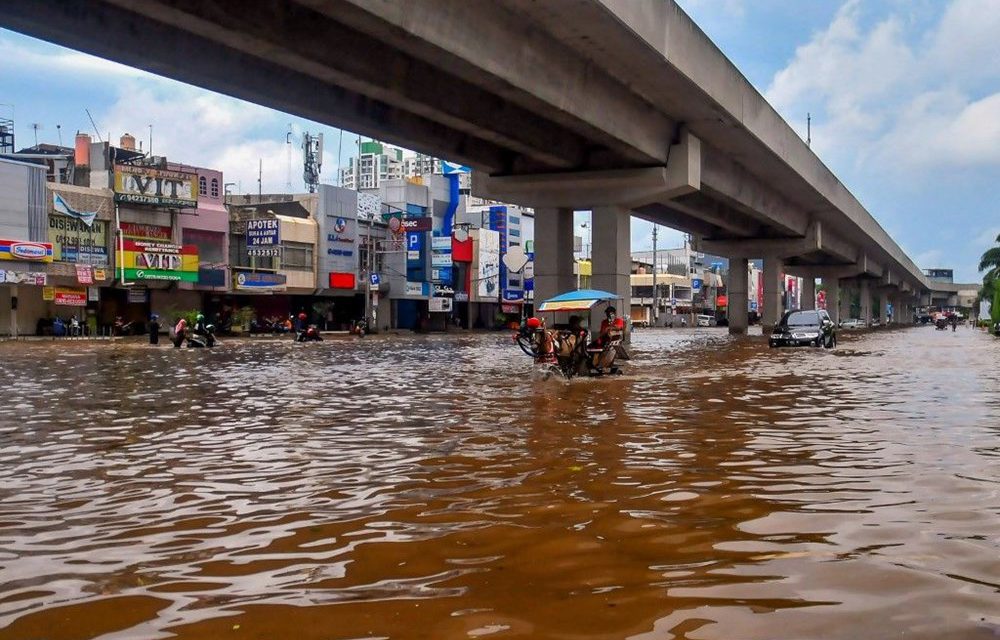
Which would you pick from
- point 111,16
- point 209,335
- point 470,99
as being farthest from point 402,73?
point 209,335

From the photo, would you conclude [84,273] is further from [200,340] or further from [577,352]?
[577,352]

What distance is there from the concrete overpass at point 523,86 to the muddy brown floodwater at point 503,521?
7.63 meters

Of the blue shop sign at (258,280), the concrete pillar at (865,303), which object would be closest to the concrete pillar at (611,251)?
the blue shop sign at (258,280)

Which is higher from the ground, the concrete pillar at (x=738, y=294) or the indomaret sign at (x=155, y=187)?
the indomaret sign at (x=155, y=187)

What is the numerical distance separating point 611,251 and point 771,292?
27.8 m

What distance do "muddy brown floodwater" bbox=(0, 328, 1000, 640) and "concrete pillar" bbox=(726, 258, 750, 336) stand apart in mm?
47118

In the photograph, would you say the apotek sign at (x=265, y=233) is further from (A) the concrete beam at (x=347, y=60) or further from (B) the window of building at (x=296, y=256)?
(A) the concrete beam at (x=347, y=60)

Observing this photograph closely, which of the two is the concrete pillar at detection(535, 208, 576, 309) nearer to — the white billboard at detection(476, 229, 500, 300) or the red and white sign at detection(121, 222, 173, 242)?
the red and white sign at detection(121, 222, 173, 242)

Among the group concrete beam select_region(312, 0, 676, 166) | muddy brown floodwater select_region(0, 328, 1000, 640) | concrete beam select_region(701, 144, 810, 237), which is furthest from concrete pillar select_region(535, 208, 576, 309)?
muddy brown floodwater select_region(0, 328, 1000, 640)

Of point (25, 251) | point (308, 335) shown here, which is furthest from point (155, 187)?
point (308, 335)

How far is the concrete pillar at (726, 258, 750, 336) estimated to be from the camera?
58.5 meters

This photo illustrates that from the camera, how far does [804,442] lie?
354 inches

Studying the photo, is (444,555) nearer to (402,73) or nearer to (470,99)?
(402,73)

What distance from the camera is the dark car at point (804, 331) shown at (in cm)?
3353
